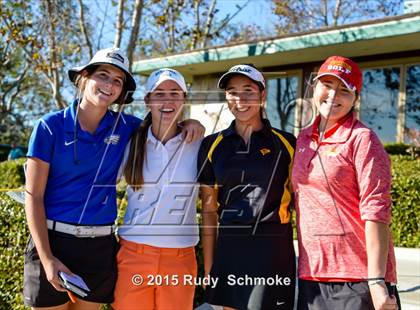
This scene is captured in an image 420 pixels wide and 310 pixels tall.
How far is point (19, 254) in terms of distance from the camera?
4.08 m

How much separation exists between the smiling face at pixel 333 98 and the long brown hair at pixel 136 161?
1.13 meters

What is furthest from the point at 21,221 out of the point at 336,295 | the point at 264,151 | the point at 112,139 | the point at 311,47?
the point at 311,47

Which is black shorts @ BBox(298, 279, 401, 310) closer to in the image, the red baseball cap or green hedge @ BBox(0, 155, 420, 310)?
the red baseball cap

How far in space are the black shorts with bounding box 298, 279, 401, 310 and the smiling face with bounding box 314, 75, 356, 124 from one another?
86cm

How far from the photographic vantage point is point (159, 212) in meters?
3.06

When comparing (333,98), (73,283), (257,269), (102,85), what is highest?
(102,85)

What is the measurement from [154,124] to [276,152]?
82 cm

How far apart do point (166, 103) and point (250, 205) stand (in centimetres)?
85

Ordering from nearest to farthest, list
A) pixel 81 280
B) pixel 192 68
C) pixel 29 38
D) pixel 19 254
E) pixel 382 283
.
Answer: pixel 382 283, pixel 81 280, pixel 19 254, pixel 29 38, pixel 192 68

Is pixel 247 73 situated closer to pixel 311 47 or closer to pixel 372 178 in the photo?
pixel 372 178

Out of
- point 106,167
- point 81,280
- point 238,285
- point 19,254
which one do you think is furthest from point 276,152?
point 19,254

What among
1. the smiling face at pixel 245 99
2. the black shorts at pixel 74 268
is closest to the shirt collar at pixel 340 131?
the smiling face at pixel 245 99

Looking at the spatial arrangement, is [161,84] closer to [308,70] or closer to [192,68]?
[308,70]

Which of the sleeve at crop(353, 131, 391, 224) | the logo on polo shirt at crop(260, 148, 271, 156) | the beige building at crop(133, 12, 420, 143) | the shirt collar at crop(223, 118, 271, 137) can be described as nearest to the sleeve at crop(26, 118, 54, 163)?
the shirt collar at crop(223, 118, 271, 137)
